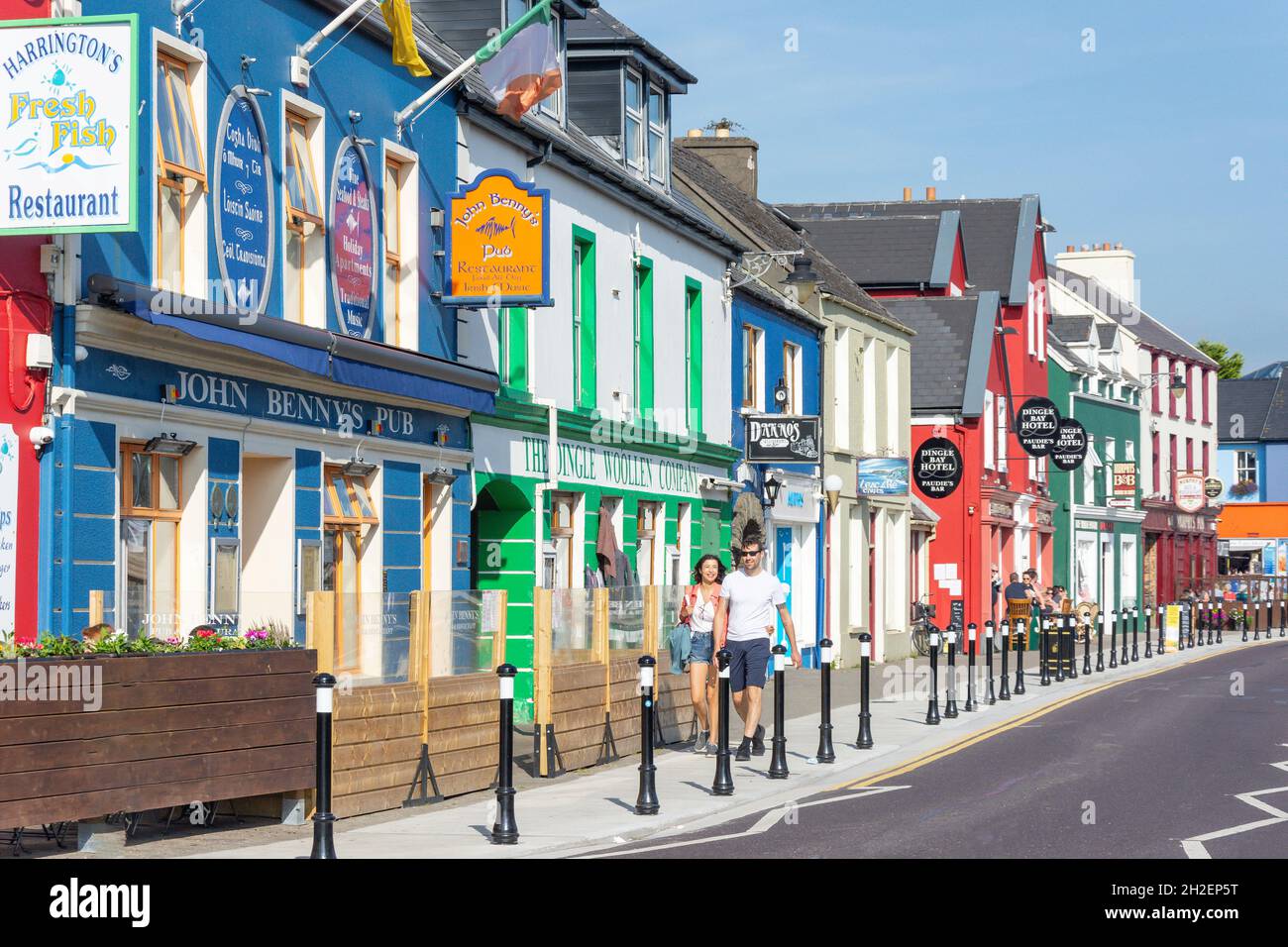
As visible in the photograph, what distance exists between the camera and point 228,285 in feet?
47.8

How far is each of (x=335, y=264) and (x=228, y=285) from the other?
78.9 inches

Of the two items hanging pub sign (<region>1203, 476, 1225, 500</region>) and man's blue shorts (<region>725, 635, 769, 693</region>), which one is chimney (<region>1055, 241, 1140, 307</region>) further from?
man's blue shorts (<region>725, 635, 769, 693</region>)

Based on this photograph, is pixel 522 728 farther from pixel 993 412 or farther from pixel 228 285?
pixel 993 412

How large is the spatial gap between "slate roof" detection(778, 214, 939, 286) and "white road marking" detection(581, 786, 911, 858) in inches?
1284

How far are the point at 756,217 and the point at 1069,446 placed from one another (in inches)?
558

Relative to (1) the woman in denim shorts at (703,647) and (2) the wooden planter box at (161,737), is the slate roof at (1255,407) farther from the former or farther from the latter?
(2) the wooden planter box at (161,737)

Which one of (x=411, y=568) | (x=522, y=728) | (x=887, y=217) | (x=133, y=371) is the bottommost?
(x=522, y=728)

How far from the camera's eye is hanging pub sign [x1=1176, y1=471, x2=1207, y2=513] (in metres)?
61.0

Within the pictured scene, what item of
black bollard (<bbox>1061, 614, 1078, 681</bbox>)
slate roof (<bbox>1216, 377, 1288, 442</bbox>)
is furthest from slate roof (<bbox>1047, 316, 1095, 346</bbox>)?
black bollard (<bbox>1061, 614, 1078, 681</bbox>)

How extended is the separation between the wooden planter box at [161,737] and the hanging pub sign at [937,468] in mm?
27394

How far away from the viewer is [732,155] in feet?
126

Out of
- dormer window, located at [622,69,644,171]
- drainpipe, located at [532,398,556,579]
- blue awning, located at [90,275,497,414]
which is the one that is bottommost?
drainpipe, located at [532,398,556,579]

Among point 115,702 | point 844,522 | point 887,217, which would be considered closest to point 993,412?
point 887,217
